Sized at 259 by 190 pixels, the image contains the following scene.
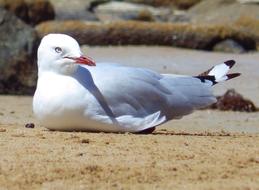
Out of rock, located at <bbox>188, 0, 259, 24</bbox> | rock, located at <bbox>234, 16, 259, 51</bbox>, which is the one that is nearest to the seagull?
rock, located at <bbox>234, 16, 259, 51</bbox>

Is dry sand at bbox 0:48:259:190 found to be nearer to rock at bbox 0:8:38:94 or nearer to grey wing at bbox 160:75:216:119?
grey wing at bbox 160:75:216:119

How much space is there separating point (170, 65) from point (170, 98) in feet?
28.4

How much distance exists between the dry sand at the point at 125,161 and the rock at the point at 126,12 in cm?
1999

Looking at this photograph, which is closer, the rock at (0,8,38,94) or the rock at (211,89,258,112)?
the rock at (211,89,258,112)

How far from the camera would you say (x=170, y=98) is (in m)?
8.12

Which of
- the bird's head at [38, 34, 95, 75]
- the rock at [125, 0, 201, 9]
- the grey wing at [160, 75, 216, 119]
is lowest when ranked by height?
the rock at [125, 0, 201, 9]

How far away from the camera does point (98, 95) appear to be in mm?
7652

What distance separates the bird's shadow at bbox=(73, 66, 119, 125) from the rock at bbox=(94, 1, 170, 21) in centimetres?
1970

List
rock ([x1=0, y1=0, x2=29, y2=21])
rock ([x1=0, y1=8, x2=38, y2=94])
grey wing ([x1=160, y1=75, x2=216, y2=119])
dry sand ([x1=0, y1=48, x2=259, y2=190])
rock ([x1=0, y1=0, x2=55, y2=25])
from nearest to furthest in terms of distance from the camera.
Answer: dry sand ([x1=0, y1=48, x2=259, y2=190])
grey wing ([x1=160, y1=75, x2=216, y2=119])
rock ([x1=0, y1=8, x2=38, y2=94])
rock ([x1=0, y1=0, x2=29, y2=21])
rock ([x1=0, y1=0, x2=55, y2=25])

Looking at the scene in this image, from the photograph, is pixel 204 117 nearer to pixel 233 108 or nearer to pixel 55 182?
pixel 233 108

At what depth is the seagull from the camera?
760 centimetres

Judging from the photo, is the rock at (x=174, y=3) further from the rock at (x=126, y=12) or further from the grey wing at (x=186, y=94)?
the grey wing at (x=186, y=94)

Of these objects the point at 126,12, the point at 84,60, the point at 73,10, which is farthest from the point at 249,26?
the point at 84,60

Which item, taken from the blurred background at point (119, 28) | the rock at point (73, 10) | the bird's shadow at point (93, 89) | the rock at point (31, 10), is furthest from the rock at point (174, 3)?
the bird's shadow at point (93, 89)
